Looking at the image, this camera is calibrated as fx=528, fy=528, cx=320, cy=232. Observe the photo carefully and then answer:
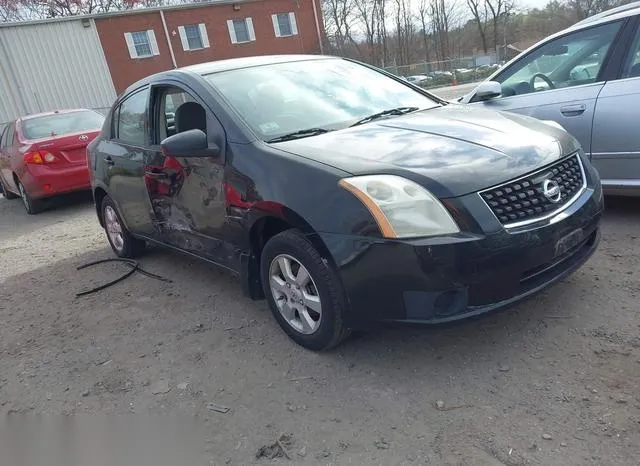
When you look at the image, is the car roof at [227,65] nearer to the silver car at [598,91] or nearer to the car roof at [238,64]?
the car roof at [238,64]

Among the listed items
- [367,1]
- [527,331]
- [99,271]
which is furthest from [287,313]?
[367,1]

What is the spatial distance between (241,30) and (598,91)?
3083 cm

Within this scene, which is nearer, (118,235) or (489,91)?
(489,91)

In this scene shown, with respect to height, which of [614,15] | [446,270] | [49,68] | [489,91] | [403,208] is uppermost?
[49,68]

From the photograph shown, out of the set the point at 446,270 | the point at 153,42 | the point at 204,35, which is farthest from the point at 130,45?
the point at 446,270

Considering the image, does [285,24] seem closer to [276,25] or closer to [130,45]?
[276,25]

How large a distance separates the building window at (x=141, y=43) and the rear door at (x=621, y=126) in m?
29.2

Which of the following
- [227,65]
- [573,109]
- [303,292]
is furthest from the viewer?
[573,109]

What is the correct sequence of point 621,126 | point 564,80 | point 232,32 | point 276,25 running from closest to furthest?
point 621,126
point 564,80
point 232,32
point 276,25

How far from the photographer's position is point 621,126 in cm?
394

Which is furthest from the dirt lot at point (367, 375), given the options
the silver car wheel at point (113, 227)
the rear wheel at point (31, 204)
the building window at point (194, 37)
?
the building window at point (194, 37)

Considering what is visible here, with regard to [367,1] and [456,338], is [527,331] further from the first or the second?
[367,1]

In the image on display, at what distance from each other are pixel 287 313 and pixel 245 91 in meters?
1.47

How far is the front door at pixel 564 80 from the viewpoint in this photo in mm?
4160
